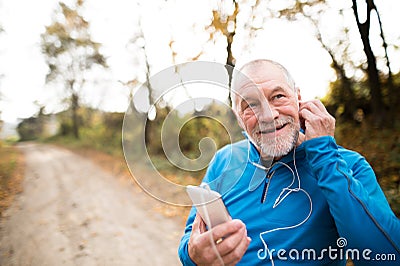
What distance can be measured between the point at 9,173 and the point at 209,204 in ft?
3.55

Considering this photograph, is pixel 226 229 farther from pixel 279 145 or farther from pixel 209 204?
pixel 279 145

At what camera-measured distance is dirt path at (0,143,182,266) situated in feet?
3.88

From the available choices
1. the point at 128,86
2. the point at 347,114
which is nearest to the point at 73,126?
the point at 128,86

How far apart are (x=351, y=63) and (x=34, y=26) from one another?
2.52 meters

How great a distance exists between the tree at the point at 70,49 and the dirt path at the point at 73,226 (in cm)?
64

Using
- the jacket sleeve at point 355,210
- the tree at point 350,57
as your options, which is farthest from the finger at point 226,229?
the tree at point 350,57

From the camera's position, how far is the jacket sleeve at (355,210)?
72cm

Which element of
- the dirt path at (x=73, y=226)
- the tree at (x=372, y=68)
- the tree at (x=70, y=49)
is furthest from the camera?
the tree at (x=372, y=68)

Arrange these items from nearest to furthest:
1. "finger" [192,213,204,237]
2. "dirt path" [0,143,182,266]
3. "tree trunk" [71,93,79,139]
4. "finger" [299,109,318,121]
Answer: "finger" [192,213,204,237] < "finger" [299,109,318,121] < "dirt path" [0,143,182,266] < "tree trunk" [71,93,79,139]

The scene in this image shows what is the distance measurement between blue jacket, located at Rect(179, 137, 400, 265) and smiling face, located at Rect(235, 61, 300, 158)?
6 centimetres

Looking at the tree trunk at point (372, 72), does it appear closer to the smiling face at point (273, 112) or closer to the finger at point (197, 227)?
the smiling face at point (273, 112)

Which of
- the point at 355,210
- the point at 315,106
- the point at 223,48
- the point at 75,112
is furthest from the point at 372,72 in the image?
the point at 75,112

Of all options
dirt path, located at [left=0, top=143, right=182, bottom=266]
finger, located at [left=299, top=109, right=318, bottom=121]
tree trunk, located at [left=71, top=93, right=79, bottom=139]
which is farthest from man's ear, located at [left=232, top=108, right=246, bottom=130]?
tree trunk, located at [left=71, top=93, right=79, bottom=139]

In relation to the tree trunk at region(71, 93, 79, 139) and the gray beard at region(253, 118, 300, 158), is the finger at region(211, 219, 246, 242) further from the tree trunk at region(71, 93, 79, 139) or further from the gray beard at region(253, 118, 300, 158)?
the tree trunk at region(71, 93, 79, 139)
